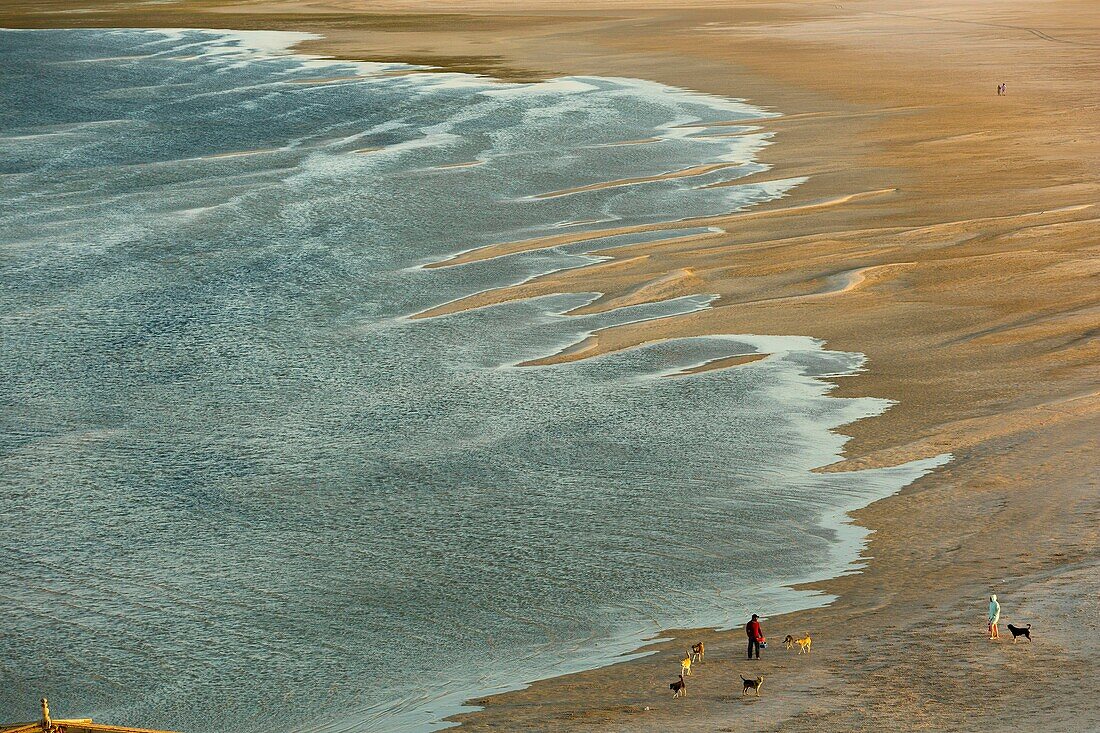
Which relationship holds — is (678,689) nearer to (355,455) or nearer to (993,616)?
(993,616)

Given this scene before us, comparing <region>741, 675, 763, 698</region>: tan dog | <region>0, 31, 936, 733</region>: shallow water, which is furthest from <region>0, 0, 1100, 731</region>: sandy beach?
<region>0, 31, 936, 733</region>: shallow water

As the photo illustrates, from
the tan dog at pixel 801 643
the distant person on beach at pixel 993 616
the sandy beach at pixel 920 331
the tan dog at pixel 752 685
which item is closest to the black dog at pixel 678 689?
the sandy beach at pixel 920 331

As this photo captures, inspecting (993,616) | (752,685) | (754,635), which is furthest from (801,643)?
(993,616)

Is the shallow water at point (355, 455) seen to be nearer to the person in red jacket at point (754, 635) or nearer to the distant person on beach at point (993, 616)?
the person in red jacket at point (754, 635)

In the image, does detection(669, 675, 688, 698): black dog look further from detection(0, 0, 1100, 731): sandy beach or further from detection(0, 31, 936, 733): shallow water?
detection(0, 31, 936, 733): shallow water

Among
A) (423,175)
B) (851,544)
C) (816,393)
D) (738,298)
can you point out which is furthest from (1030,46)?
(851,544)
